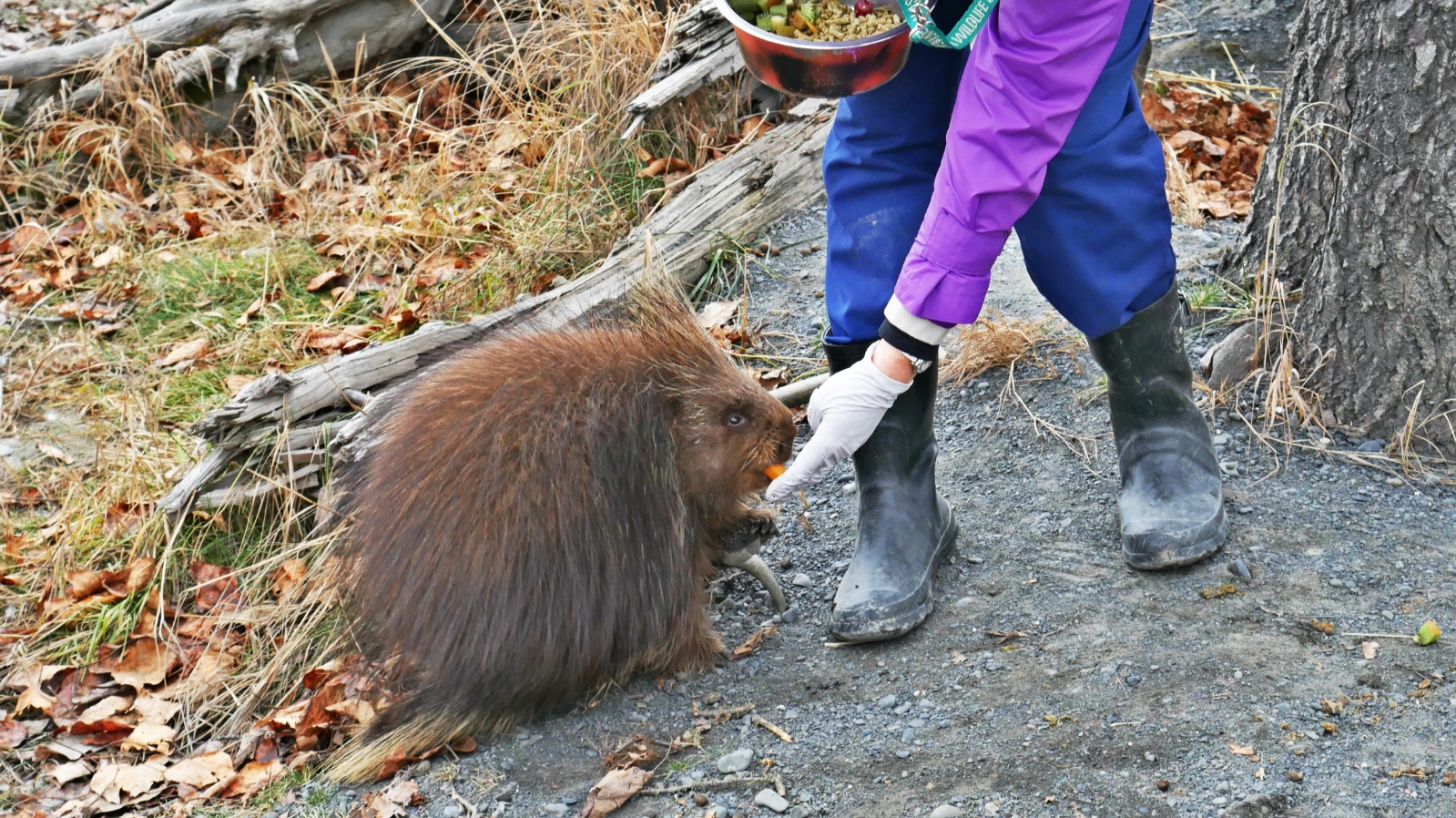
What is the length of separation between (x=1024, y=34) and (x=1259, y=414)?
1.47 m

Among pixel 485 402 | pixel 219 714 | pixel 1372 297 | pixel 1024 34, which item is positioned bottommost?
pixel 219 714

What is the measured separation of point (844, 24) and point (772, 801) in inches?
57.8

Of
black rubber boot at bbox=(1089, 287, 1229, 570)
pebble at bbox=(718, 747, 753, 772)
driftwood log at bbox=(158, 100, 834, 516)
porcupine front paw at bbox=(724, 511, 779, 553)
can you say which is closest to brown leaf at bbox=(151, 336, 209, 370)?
driftwood log at bbox=(158, 100, 834, 516)

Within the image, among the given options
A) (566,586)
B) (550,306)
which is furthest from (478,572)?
(550,306)

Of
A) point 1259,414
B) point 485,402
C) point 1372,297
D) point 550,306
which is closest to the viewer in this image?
point 485,402

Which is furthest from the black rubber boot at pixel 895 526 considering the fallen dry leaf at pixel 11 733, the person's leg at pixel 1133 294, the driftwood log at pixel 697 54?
the fallen dry leaf at pixel 11 733

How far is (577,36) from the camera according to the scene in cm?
489

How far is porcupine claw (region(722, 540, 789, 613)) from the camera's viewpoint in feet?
9.25

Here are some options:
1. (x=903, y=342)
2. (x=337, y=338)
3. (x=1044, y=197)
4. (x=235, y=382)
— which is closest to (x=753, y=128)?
(x=337, y=338)

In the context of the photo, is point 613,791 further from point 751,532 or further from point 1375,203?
point 1375,203

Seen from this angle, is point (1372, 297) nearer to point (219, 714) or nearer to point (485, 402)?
point (485, 402)

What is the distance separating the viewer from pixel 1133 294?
248 centimetres

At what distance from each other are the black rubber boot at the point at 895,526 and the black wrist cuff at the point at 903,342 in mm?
350

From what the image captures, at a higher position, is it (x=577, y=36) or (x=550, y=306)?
(x=577, y=36)
